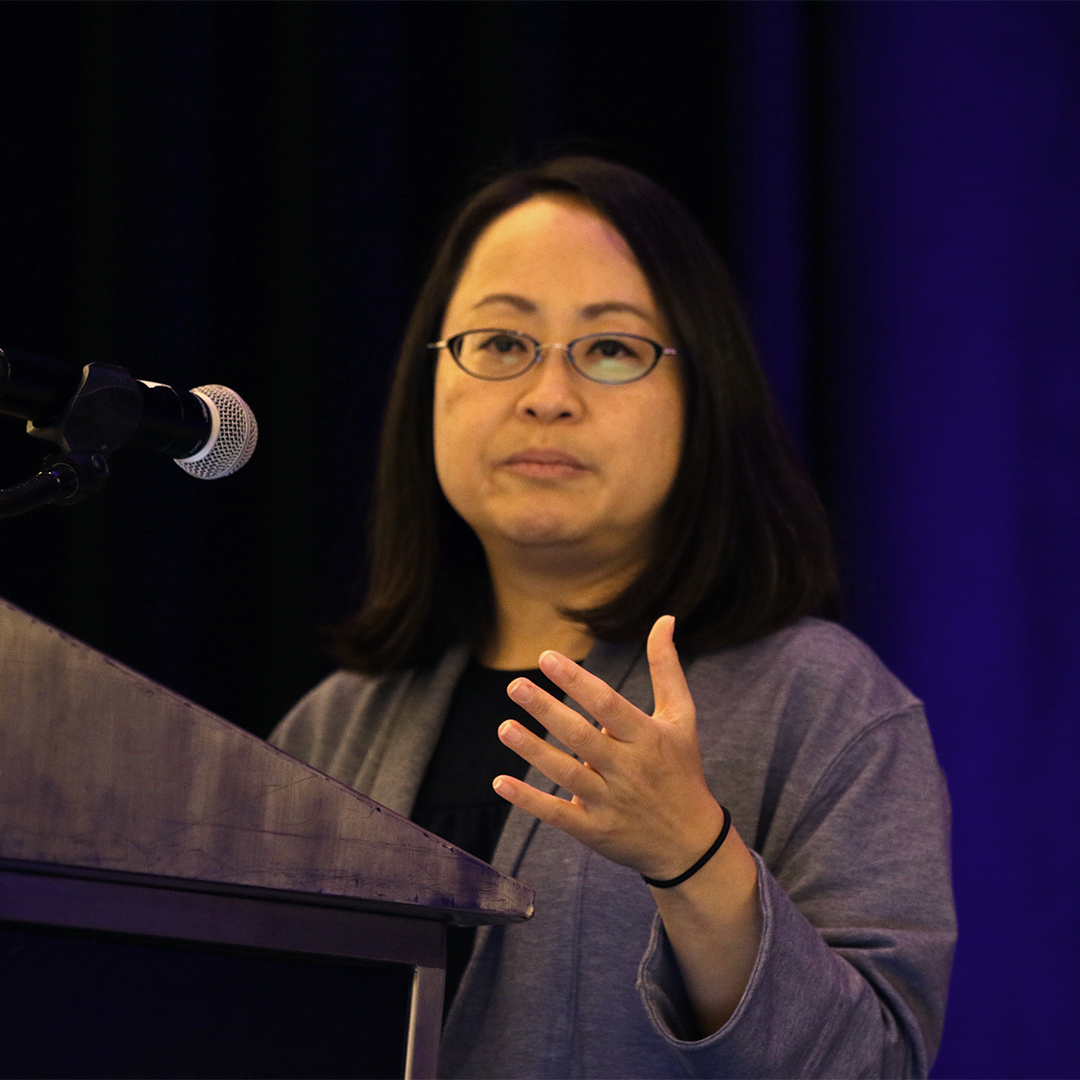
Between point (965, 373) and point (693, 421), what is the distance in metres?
0.52

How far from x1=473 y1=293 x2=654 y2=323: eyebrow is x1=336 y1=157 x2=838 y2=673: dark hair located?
0.04m

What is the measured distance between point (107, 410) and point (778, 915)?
544mm

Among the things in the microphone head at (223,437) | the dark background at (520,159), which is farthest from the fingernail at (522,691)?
the dark background at (520,159)

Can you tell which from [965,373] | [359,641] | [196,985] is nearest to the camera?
[196,985]

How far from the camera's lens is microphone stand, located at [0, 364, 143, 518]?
65cm

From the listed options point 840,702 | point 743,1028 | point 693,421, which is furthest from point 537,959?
point 693,421

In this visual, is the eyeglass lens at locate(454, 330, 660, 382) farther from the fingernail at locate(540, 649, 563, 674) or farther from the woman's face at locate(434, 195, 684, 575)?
the fingernail at locate(540, 649, 563, 674)

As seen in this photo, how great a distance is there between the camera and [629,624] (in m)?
1.19

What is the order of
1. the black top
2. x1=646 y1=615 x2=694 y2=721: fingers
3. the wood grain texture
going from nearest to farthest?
the wood grain texture, x1=646 y1=615 x2=694 y2=721: fingers, the black top

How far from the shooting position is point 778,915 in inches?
31.6

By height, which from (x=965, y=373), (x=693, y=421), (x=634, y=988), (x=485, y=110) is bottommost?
(x=634, y=988)

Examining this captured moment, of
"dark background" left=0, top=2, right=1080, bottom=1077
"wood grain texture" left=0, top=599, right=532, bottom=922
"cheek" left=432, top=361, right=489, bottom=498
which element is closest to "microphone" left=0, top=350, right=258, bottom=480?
"wood grain texture" left=0, top=599, right=532, bottom=922

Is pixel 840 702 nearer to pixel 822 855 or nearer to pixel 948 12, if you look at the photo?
pixel 822 855

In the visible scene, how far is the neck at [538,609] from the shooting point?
1.29m
